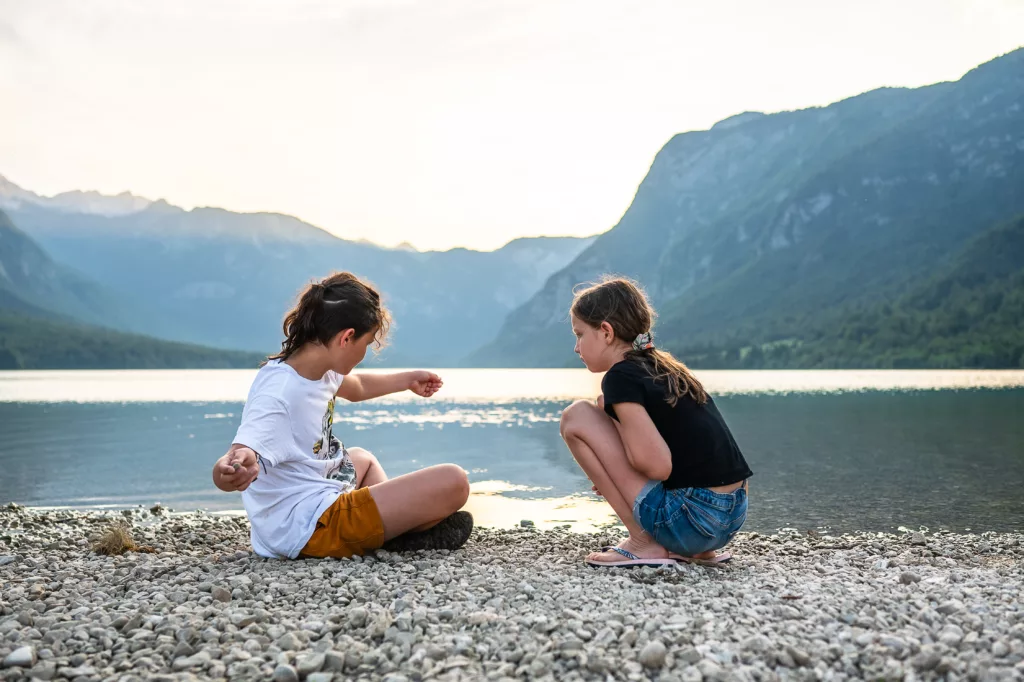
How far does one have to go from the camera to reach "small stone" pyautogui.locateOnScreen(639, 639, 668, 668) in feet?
13.2

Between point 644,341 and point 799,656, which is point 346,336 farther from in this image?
point 799,656

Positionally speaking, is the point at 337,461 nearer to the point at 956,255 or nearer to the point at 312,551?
the point at 312,551

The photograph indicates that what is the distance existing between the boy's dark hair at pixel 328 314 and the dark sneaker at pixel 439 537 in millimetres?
1814

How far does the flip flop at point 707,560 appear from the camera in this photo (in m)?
6.40

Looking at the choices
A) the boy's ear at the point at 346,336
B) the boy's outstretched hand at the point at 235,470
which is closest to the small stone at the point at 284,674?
the boy's outstretched hand at the point at 235,470

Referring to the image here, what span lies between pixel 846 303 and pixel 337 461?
180538 mm

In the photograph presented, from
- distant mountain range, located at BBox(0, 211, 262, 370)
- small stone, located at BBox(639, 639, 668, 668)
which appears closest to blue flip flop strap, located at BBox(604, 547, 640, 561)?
small stone, located at BBox(639, 639, 668, 668)

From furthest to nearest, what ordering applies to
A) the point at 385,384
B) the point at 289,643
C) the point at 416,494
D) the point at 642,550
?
the point at 385,384, the point at 416,494, the point at 642,550, the point at 289,643

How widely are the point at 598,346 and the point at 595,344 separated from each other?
3 cm

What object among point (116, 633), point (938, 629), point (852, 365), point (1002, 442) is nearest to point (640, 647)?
point (938, 629)

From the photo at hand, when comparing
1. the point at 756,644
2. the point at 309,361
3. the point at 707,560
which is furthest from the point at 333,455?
the point at 756,644

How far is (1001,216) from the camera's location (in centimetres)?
19125

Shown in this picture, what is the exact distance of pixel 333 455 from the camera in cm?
676

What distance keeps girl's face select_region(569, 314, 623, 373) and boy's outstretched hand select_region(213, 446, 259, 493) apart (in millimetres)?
2511
